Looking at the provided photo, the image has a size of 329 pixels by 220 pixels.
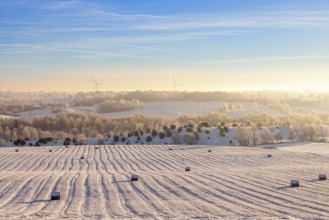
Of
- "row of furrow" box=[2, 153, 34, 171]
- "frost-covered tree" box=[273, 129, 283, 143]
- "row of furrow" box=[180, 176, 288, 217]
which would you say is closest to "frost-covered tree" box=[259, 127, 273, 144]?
"frost-covered tree" box=[273, 129, 283, 143]

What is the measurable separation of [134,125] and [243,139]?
65.6 m

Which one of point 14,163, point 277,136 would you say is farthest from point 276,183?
point 277,136

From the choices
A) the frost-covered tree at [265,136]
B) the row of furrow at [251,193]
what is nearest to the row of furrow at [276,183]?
the row of furrow at [251,193]

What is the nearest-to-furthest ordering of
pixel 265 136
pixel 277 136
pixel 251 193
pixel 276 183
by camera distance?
1. pixel 251 193
2. pixel 276 183
3. pixel 265 136
4. pixel 277 136

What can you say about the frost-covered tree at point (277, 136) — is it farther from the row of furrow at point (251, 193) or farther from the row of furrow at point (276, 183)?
the row of furrow at point (251, 193)

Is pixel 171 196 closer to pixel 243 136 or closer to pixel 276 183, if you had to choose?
pixel 276 183

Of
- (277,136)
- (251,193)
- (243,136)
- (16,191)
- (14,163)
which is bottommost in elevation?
(277,136)

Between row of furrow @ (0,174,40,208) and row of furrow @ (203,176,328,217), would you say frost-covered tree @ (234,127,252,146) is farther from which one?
row of furrow @ (0,174,40,208)

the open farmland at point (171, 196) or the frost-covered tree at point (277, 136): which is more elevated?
the open farmland at point (171, 196)

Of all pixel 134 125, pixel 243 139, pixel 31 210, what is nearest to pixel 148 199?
Result: pixel 31 210

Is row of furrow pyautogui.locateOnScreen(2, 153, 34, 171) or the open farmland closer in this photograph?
the open farmland

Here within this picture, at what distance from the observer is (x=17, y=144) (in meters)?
100

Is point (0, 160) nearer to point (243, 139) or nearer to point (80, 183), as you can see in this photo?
point (80, 183)

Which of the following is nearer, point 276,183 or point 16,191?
point 16,191
